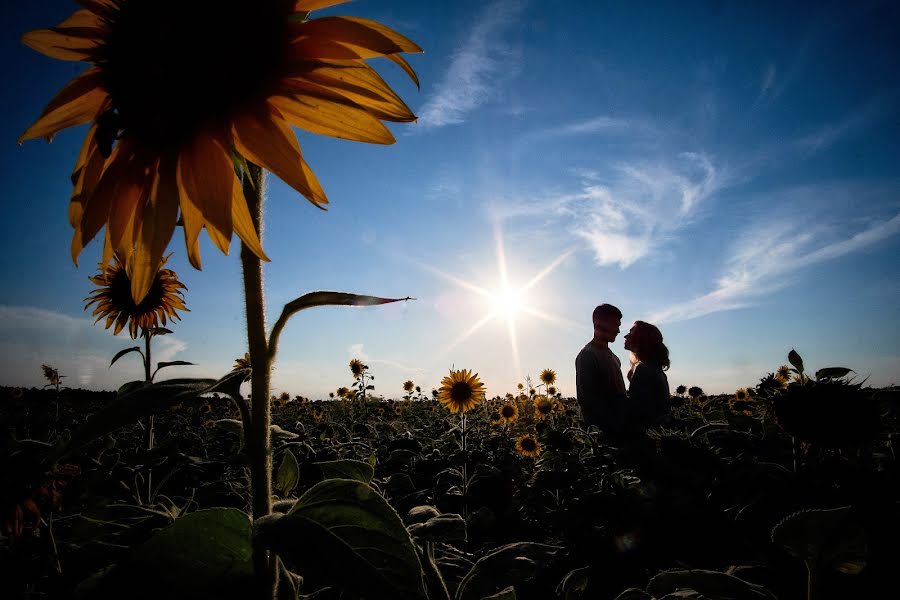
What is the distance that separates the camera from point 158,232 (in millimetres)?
801

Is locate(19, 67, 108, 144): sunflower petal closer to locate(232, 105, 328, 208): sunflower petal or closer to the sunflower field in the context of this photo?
locate(232, 105, 328, 208): sunflower petal

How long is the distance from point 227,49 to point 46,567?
207cm

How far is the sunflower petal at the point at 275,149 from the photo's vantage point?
0.77 m

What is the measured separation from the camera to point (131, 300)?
3621 mm

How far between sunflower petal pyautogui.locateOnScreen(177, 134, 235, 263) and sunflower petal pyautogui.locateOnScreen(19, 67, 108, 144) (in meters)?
0.35

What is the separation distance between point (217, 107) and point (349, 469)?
0.82 meters

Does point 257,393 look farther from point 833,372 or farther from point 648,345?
point 648,345

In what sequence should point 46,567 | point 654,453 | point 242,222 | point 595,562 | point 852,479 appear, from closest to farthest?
point 242,222, point 852,479, point 46,567, point 595,562, point 654,453

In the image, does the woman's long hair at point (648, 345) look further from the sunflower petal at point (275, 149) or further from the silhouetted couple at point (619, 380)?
the sunflower petal at point (275, 149)

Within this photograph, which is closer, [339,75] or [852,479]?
[339,75]

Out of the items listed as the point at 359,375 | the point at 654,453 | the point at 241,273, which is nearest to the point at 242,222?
the point at 241,273

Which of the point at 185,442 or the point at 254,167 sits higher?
the point at 254,167

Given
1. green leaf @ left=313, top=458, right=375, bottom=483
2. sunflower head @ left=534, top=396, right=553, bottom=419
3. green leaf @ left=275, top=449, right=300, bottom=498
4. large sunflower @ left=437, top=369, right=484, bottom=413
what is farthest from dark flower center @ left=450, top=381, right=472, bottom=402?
green leaf @ left=313, top=458, right=375, bottom=483

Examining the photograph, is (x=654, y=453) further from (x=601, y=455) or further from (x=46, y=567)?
(x=46, y=567)
